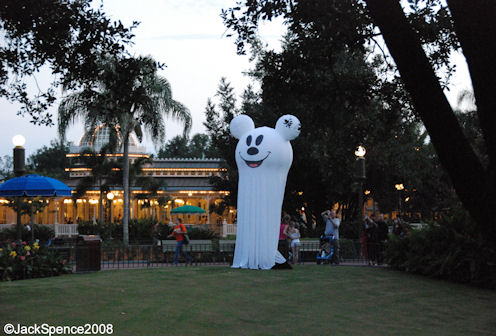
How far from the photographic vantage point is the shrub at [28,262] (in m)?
13.7

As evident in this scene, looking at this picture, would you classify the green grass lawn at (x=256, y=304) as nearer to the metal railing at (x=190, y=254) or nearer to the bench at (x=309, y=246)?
the metal railing at (x=190, y=254)

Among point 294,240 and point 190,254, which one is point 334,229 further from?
point 190,254

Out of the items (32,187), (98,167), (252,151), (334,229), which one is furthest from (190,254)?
(98,167)

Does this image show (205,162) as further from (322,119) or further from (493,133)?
(493,133)

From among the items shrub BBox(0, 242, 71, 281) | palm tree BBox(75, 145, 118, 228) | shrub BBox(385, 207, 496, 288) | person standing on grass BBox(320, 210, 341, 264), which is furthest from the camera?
palm tree BBox(75, 145, 118, 228)

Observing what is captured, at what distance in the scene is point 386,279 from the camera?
13102mm

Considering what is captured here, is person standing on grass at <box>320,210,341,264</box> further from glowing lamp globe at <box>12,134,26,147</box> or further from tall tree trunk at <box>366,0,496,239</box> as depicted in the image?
tall tree trunk at <box>366,0,496,239</box>

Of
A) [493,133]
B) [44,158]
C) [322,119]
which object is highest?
[44,158]

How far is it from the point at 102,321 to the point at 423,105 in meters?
6.00

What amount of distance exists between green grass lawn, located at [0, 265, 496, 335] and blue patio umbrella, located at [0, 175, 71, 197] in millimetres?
4420

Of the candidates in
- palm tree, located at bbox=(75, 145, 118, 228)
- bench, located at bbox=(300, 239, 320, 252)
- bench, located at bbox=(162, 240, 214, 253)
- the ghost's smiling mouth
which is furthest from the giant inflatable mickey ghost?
palm tree, located at bbox=(75, 145, 118, 228)

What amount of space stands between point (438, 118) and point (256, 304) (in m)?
6.82

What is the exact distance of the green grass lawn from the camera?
7.89 metres

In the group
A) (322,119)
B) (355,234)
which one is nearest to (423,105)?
(322,119)
